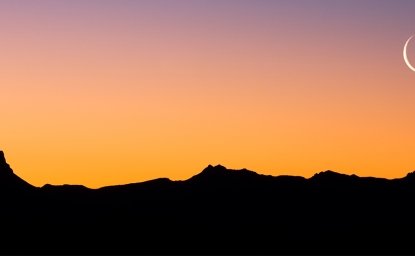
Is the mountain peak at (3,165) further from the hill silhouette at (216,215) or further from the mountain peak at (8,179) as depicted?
the hill silhouette at (216,215)

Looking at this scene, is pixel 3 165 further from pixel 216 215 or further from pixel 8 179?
pixel 216 215

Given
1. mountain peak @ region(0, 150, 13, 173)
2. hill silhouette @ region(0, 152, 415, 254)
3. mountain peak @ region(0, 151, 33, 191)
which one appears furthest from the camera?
mountain peak @ region(0, 150, 13, 173)

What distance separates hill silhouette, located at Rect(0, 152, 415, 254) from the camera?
462 feet

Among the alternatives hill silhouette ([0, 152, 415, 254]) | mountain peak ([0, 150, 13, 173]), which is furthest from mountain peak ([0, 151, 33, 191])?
hill silhouette ([0, 152, 415, 254])

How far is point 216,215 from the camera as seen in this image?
533 ft

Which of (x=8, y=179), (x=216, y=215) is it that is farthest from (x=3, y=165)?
(x=216, y=215)

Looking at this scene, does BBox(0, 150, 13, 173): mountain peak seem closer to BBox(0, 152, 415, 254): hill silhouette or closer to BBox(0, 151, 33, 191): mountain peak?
BBox(0, 151, 33, 191): mountain peak

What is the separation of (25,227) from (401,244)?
7558 cm

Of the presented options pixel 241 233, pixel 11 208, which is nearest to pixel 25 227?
pixel 11 208

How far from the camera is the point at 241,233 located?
153 meters

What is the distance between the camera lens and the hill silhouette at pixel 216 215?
141 meters

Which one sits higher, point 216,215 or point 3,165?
point 3,165

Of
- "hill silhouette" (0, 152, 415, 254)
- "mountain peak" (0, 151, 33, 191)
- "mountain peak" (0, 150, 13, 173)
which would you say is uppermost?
"mountain peak" (0, 150, 13, 173)

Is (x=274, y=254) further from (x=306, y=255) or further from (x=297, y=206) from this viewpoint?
(x=297, y=206)
